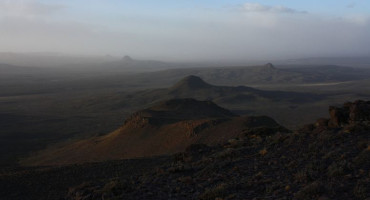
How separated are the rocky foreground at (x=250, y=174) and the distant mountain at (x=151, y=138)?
30.5 ft

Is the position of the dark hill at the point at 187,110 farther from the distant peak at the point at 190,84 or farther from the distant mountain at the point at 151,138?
the distant peak at the point at 190,84

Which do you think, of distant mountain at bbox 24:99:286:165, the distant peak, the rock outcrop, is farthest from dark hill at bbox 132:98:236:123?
the distant peak

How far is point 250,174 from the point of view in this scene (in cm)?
969

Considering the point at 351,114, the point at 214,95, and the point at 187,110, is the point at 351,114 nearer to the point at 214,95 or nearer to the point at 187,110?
the point at 187,110

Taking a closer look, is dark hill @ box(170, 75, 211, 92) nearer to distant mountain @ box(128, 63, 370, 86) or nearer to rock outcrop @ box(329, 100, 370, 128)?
distant mountain @ box(128, 63, 370, 86)

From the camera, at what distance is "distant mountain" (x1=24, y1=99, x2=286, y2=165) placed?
24.9 m

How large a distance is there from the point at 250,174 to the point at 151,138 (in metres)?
17.8

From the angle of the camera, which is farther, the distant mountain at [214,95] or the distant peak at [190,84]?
the distant peak at [190,84]

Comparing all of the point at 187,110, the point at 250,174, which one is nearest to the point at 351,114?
the point at 250,174

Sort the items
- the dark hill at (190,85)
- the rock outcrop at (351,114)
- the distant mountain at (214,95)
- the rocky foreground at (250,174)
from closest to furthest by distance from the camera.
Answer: the rocky foreground at (250,174)
the rock outcrop at (351,114)
the distant mountain at (214,95)
the dark hill at (190,85)

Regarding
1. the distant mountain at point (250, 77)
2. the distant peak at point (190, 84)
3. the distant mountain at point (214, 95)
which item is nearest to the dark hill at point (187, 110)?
the distant mountain at point (214, 95)

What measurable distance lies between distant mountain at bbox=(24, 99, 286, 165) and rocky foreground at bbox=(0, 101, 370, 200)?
931cm

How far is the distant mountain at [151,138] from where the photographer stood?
81.8 feet

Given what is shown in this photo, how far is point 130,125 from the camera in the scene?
30.1m
